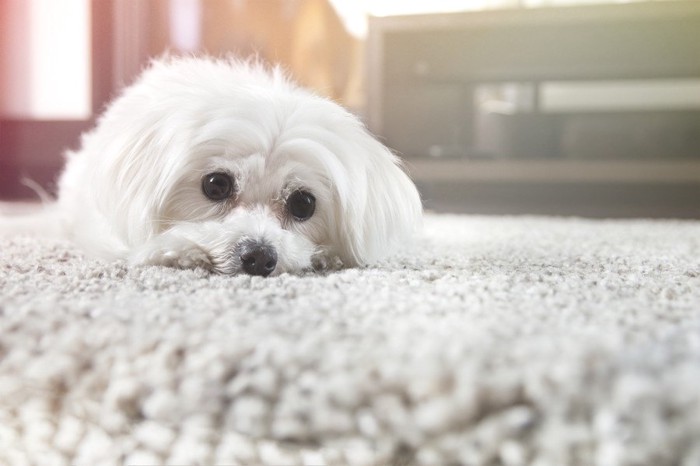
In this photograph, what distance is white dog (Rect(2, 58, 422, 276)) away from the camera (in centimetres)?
97

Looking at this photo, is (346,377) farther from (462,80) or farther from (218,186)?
(462,80)

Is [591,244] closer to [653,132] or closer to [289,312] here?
[289,312]

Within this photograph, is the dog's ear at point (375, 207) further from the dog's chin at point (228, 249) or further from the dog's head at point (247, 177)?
the dog's chin at point (228, 249)

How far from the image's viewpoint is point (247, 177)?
103 centimetres

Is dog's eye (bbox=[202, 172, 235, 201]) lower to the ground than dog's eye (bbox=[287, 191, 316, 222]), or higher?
higher

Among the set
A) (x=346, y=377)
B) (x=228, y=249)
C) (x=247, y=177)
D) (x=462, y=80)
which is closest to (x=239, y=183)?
(x=247, y=177)

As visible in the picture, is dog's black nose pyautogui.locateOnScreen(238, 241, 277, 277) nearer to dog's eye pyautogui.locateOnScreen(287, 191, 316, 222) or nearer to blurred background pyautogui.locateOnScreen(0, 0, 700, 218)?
dog's eye pyautogui.locateOnScreen(287, 191, 316, 222)

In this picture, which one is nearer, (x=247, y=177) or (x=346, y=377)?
(x=346, y=377)

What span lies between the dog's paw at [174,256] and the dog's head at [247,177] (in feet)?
0.04

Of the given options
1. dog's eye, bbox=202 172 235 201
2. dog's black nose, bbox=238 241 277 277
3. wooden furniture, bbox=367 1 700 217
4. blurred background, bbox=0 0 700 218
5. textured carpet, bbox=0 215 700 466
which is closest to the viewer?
textured carpet, bbox=0 215 700 466

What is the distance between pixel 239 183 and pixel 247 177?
0.7 inches

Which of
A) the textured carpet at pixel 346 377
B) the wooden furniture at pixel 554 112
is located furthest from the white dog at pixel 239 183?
the wooden furniture at pixel 554 112

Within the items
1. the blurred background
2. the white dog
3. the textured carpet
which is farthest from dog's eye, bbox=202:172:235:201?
the blurred background

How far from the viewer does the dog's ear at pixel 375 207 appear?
3.50ft
